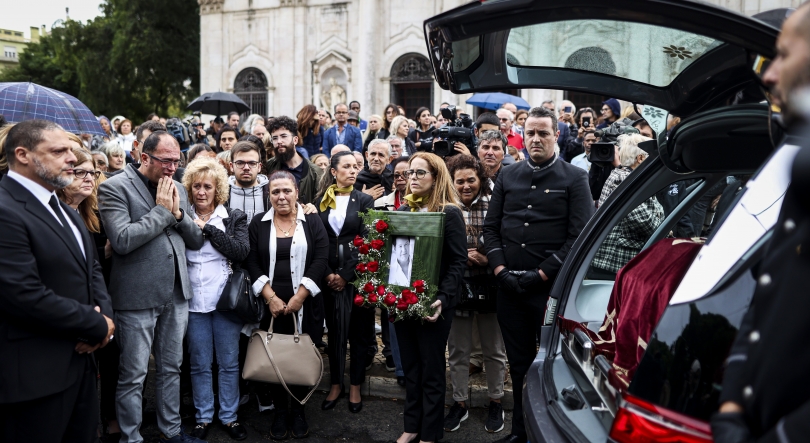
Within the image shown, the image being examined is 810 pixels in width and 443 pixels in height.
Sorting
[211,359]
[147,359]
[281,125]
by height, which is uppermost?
[281,125]

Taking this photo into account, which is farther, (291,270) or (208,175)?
(291,270)

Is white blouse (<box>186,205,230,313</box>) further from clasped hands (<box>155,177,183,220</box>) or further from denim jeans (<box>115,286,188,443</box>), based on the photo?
clasped hands (<box>155,177,183,220</box>)

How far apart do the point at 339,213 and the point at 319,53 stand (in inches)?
866

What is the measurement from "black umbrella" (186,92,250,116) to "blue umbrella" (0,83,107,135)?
29.7ft

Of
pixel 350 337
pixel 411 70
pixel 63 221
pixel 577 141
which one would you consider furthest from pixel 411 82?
pixel 63 221

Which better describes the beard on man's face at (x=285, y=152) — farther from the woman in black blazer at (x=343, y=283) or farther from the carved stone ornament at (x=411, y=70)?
the carved stone ornament at (x=411, y=70)

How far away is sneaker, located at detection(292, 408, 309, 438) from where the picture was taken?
5.58m

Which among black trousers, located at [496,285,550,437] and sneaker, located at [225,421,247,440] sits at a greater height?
black trousers, located at [496,285,550,437]

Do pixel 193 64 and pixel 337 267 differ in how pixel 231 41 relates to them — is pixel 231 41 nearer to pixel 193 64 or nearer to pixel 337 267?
pixel 193 64

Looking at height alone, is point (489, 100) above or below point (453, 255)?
above

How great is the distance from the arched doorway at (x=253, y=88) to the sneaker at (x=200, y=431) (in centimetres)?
2432

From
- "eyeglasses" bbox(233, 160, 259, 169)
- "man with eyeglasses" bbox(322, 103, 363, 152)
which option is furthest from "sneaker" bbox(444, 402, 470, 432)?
"man with eyeglasses" bbox(322, 103, 363, 152)

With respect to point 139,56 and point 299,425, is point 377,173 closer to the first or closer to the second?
point 299,425

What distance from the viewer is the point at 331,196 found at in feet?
21.4
